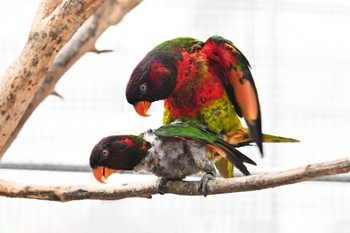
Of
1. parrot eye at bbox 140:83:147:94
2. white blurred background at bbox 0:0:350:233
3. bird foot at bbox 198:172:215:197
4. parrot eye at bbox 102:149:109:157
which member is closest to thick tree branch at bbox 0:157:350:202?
bird foot at bbox 198:172:215:197

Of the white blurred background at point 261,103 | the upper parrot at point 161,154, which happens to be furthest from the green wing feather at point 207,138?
the white blurred background at point 261,103

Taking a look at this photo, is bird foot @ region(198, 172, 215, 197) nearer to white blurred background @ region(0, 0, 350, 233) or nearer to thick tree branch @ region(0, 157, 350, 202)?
thick tree branch @ region(0, 157, 350, 202)

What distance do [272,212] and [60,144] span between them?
1.03m

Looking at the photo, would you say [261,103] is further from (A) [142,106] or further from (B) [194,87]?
(A) [142,106]

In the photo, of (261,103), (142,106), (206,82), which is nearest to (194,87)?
(206,82)

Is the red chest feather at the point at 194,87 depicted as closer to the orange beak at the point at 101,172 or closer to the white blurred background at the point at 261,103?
the orange beak at the point at 101,172

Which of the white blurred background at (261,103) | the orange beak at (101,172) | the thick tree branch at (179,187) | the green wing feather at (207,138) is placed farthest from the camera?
the white blurred background at (261,103)

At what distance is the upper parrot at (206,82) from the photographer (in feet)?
5.24

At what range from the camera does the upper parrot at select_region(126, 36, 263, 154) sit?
62.9 inches

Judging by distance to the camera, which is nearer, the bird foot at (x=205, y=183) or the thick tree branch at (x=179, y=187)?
the thick tree branch at (x=179, y=187)

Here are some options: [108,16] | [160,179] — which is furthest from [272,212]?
[160,179]

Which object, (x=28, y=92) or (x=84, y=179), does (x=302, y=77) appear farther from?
(x=28, y=92)

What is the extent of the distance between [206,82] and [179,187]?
0.28 metres

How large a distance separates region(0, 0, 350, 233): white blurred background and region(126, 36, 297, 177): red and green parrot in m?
1.24
